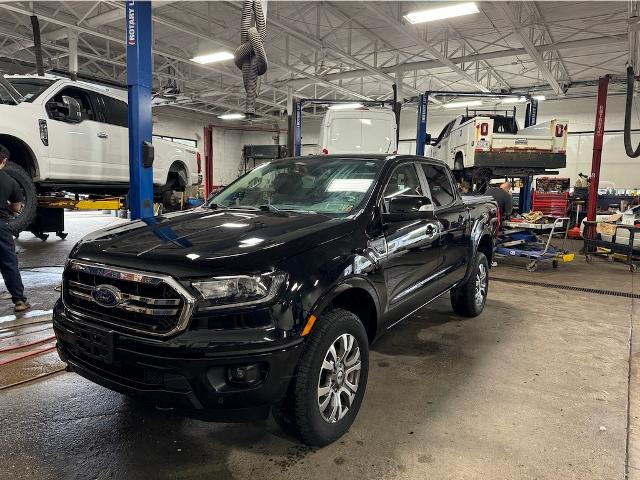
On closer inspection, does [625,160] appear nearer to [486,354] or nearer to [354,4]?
[354,4]

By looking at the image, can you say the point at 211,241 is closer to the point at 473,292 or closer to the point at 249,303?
the point at 249,303

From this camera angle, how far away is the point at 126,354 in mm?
1967

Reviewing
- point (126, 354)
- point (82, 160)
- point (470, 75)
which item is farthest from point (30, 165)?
point (470, 75)

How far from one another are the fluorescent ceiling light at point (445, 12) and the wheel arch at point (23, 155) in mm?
6943

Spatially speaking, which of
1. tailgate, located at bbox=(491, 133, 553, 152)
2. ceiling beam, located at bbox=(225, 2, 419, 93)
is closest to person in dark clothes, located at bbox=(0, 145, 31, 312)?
ceiling beam, located at bbox=(225, 2, 419, 93)

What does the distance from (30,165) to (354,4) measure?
8195mm

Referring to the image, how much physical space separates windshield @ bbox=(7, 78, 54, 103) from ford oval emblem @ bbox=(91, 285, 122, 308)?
4.46 meters

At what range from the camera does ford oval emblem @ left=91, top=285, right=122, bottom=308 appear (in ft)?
6.67

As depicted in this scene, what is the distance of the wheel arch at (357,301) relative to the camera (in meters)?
2.20

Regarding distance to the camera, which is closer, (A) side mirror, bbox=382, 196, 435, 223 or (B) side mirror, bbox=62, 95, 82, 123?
(A) side mirror, bbox=382, 196, 435, 223

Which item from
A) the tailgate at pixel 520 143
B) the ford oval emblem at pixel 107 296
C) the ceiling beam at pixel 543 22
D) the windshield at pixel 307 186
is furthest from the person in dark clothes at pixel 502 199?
the ford oval emblem at pixel 107 296

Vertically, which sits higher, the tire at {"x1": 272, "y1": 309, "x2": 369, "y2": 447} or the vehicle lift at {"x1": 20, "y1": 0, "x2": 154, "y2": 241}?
→ the vehicle lift at {"x1": 20, "y1": 0, "x2": 154, "y2": 241}

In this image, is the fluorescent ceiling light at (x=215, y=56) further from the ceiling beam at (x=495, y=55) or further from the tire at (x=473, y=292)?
the tire at (x=473, y=292)

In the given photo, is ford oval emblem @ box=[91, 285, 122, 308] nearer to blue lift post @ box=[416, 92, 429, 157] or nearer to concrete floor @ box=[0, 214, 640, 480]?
concrete floor @ box=[0, 214, 640, 480]
